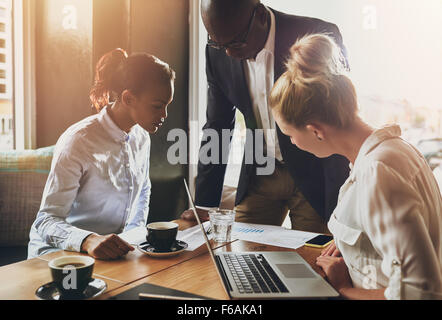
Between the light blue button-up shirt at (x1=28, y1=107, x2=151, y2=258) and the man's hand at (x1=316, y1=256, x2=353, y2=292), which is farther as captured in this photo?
the light blue button-up shirt at (x1=28, y1=107, x2=151, y2=258)

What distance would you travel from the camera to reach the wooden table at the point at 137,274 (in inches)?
33.1

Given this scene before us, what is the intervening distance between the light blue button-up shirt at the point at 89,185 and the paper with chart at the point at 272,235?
485mm

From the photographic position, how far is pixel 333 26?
153 centimetres

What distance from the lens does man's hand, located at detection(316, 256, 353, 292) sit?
0.90 meters

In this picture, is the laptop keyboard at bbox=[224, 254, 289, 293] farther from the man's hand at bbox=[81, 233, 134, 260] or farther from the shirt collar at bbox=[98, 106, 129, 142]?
the shirt collar at bbox=[98, 106, 129, 142]

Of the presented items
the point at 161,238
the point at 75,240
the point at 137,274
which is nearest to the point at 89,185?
the point at 75,240

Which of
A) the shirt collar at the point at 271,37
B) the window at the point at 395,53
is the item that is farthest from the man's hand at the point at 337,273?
the window at the point at 395,53

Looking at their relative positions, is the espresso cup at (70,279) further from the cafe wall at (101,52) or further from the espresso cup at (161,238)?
the cafe wall at (101,52)

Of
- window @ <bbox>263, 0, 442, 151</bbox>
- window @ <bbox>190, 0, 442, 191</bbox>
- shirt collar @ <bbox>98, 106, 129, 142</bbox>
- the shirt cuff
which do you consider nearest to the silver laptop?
the shirt cuff

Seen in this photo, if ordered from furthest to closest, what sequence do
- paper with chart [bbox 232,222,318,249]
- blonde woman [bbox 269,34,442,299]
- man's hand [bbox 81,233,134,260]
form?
paper with chart [bbox 232,222,318,249], man's hand [bbox 81,233,134,260], blonde woman [bbox 269,34,442,299]

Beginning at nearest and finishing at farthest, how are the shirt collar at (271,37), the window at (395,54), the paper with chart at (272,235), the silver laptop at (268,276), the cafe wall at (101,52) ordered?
1. the silver laptop at (268,276)
2. the paper with chart at (272,235)
3. the shirt collar at (271,37)
4. the cafe wall at (101,52)
5. the window at (395,54)

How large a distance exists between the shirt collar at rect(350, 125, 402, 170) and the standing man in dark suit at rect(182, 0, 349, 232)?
57cm

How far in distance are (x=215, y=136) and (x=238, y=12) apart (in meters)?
0.60

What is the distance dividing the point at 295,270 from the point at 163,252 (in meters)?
0.35
